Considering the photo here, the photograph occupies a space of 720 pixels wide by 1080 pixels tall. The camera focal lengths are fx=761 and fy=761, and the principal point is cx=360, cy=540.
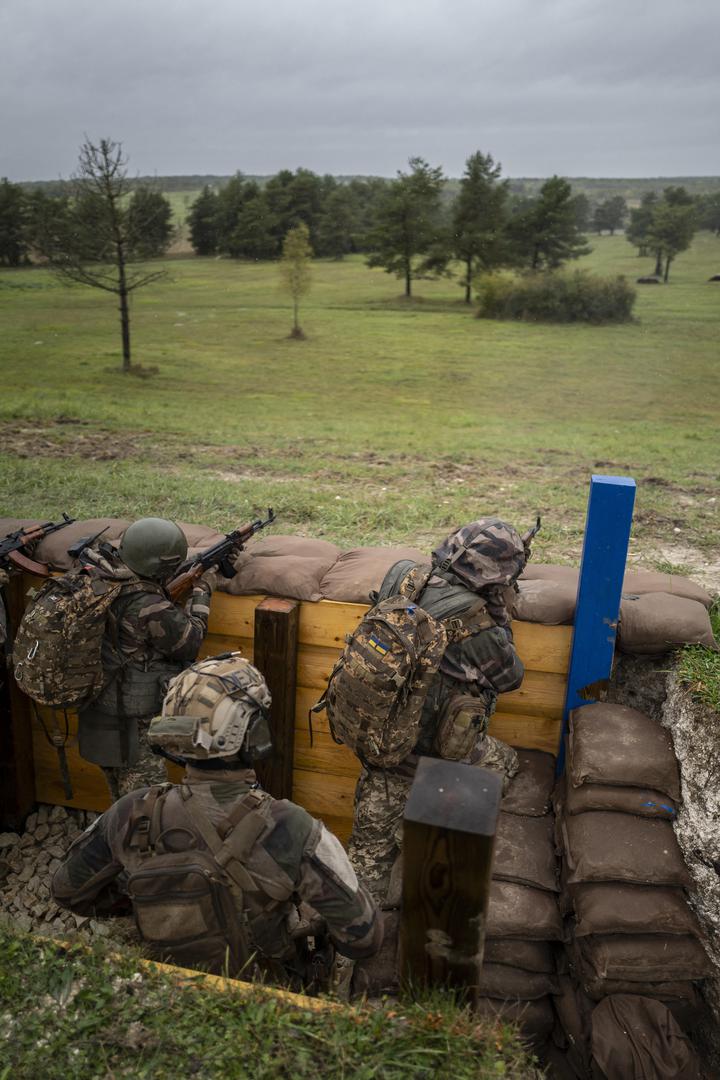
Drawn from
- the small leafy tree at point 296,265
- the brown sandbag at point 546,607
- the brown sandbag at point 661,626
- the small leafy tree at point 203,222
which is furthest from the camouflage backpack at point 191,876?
the small leafy tree at point 203,222

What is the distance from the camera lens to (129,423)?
12281mm

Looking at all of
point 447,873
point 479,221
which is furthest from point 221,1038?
point 479,221

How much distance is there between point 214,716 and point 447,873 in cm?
96

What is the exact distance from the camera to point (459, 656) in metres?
3.65

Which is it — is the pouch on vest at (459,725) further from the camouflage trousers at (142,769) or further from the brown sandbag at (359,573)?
the camouflage trousers at (142,769)

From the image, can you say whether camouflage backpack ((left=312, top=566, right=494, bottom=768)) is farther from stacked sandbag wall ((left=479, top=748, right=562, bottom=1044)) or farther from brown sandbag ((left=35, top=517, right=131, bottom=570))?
brown sandbag ((left=35, top=517, right=131, bottom=570))

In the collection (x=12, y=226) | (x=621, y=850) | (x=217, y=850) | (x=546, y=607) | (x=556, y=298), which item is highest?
(x=12, y=226)

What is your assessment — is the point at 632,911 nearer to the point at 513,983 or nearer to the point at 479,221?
the point at 513,983

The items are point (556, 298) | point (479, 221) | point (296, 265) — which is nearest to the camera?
point (296, 265)

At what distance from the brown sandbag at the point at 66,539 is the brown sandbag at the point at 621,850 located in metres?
3.04

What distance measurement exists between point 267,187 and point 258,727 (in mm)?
19666

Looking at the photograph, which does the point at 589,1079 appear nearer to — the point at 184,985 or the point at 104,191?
the point at 184,985

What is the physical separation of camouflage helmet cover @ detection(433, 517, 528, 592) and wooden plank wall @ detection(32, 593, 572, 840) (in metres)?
0.62

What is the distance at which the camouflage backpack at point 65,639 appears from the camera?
3742 millimetres
